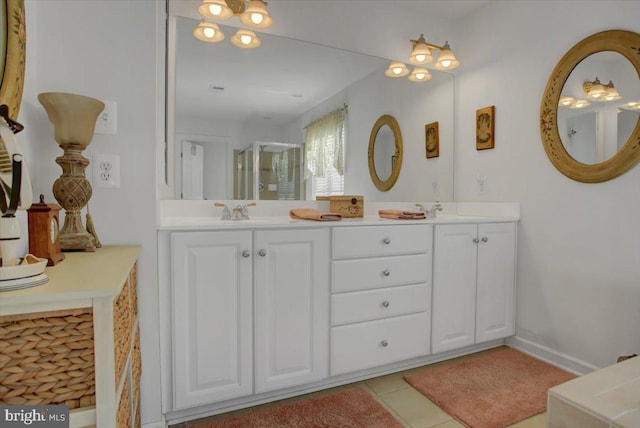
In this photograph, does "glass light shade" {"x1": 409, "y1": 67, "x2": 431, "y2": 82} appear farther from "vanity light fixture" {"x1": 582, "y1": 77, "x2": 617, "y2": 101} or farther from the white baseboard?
the white baseboard

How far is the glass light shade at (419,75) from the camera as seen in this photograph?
8.94 ft

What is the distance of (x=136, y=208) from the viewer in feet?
4.66

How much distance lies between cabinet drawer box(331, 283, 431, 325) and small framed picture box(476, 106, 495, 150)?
1241 millimetres

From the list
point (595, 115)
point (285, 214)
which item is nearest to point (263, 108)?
point (285, 214)

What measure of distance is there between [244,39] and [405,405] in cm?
221

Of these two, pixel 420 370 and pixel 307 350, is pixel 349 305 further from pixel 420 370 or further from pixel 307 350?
pixel 420 370

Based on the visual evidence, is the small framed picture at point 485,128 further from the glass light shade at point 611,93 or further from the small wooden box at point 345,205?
the small wooden box at point 345,205

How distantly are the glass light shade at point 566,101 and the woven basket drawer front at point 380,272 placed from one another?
1232mm

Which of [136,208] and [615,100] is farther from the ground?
[615,100]

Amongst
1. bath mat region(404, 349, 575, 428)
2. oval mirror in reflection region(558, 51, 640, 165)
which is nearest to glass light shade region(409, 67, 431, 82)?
oval mirror in reflection region(558, 51, 640, 165)

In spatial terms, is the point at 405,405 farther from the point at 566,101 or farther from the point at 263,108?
the point at 566,101

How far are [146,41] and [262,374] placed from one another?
4.96 ft

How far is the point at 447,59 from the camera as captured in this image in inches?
104

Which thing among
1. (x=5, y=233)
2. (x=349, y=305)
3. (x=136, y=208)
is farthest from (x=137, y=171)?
(x=349, y=305)
